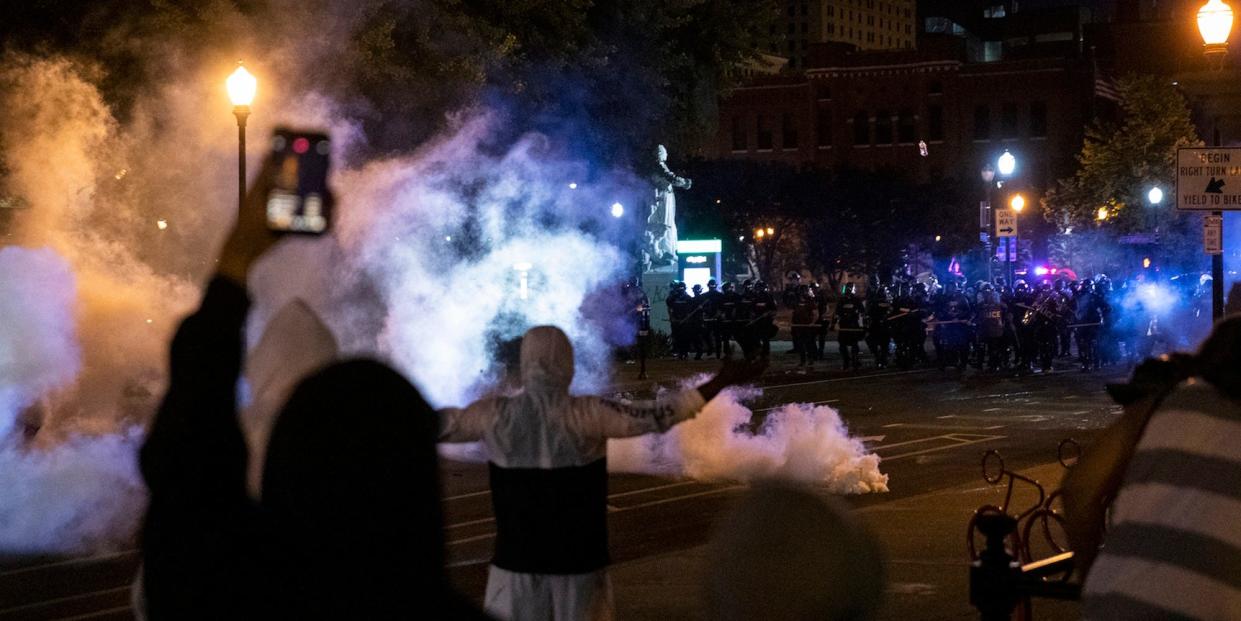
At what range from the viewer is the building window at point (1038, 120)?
85.9 metres

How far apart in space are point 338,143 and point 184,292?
108 inches

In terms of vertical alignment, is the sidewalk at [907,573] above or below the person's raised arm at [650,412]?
below

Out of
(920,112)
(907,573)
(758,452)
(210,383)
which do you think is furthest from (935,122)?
(210,383)

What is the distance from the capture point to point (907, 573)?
30.9 feet

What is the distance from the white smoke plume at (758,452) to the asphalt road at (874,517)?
0.62 feet

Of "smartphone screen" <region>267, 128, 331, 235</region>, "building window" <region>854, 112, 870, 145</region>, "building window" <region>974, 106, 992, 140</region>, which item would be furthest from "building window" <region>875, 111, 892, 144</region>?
"smartphone screen" <region>267, 128, 331, 235</region>

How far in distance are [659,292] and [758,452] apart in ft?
75.6

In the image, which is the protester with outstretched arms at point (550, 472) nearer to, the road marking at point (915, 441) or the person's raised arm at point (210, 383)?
the person's raised arm at point (210, 383)

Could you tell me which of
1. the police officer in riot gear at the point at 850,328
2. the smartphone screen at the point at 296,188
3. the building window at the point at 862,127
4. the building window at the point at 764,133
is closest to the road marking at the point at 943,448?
the police officer in riot gear at the point at 850,328

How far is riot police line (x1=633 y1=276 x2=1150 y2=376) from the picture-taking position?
89.2ft

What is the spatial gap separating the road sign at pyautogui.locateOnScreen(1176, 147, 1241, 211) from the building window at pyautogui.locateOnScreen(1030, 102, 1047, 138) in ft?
243

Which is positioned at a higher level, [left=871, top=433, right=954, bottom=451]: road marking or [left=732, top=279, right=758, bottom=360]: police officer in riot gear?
[left=732, top=279, right=758, bottom=360]: police officer in riot gear

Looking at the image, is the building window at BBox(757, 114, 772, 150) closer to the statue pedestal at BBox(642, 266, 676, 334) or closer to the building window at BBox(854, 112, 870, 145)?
the building window at BBox(854, 112, 870, 145)

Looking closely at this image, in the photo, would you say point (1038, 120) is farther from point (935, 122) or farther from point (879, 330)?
point (879, 330)
